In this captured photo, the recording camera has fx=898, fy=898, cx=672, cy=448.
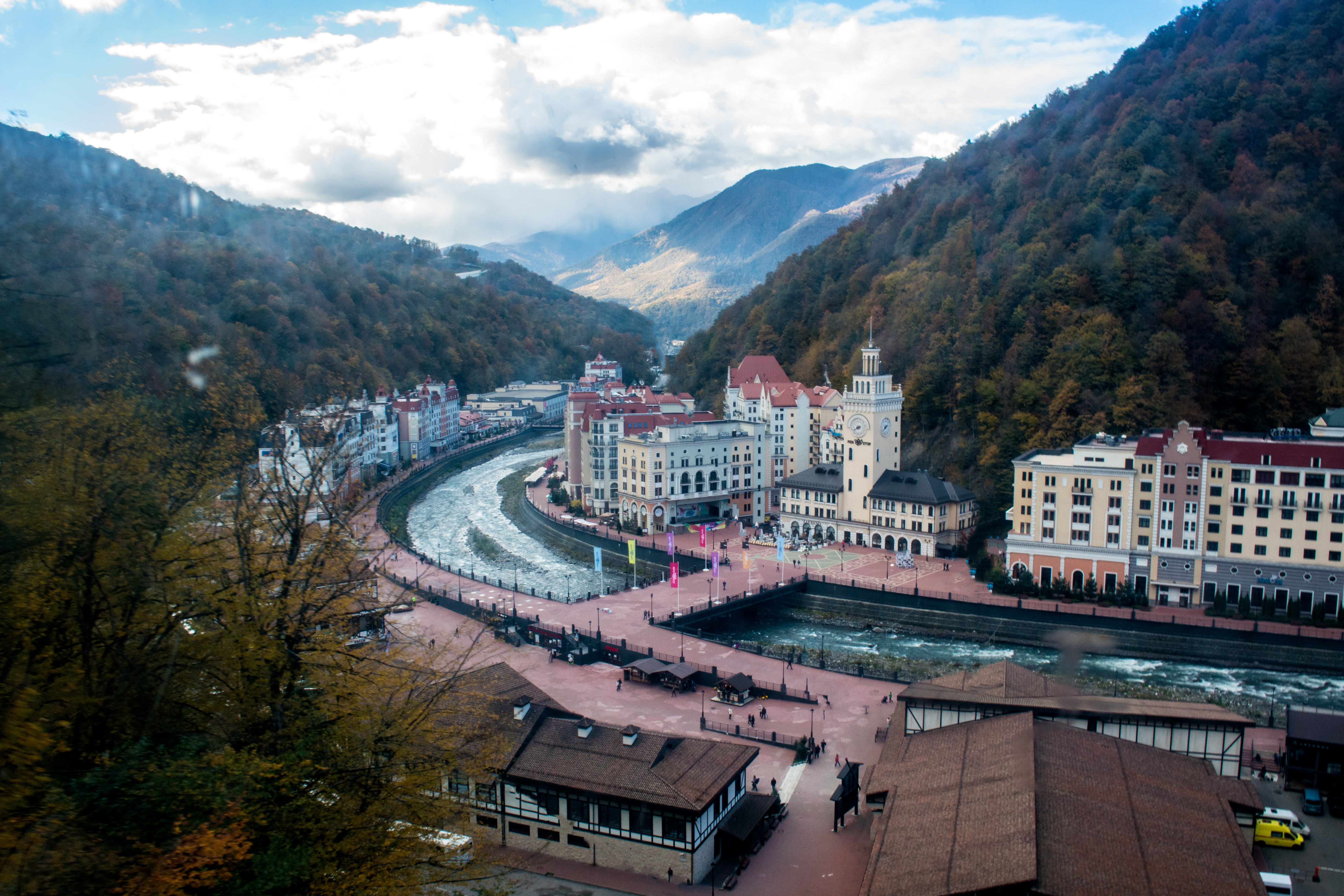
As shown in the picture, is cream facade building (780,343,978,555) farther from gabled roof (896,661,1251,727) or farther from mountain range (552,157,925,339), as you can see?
mountain range (552,157,925,339)

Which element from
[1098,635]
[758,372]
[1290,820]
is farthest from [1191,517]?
[758,372]

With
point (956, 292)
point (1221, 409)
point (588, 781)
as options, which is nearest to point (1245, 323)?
point (1221, 409)

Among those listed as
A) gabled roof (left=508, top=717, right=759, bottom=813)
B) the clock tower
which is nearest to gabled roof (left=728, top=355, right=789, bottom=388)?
the clock tower

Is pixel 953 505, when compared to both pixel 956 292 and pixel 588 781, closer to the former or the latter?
pixel 956 292

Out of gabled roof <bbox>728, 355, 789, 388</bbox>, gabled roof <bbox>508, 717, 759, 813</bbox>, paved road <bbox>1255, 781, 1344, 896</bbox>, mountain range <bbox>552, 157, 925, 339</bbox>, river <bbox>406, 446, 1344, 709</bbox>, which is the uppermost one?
mountain range <bbox>552, 157, 925, 339</bbox>

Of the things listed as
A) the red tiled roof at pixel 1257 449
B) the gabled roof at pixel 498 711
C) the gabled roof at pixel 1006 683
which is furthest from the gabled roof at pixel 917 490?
the gabled roof at pixel 498 711

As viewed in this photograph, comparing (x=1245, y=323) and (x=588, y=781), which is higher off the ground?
(x=1245, y=323)

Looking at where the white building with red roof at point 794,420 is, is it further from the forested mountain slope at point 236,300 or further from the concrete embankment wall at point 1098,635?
the forested mountain slope at point 236,300
